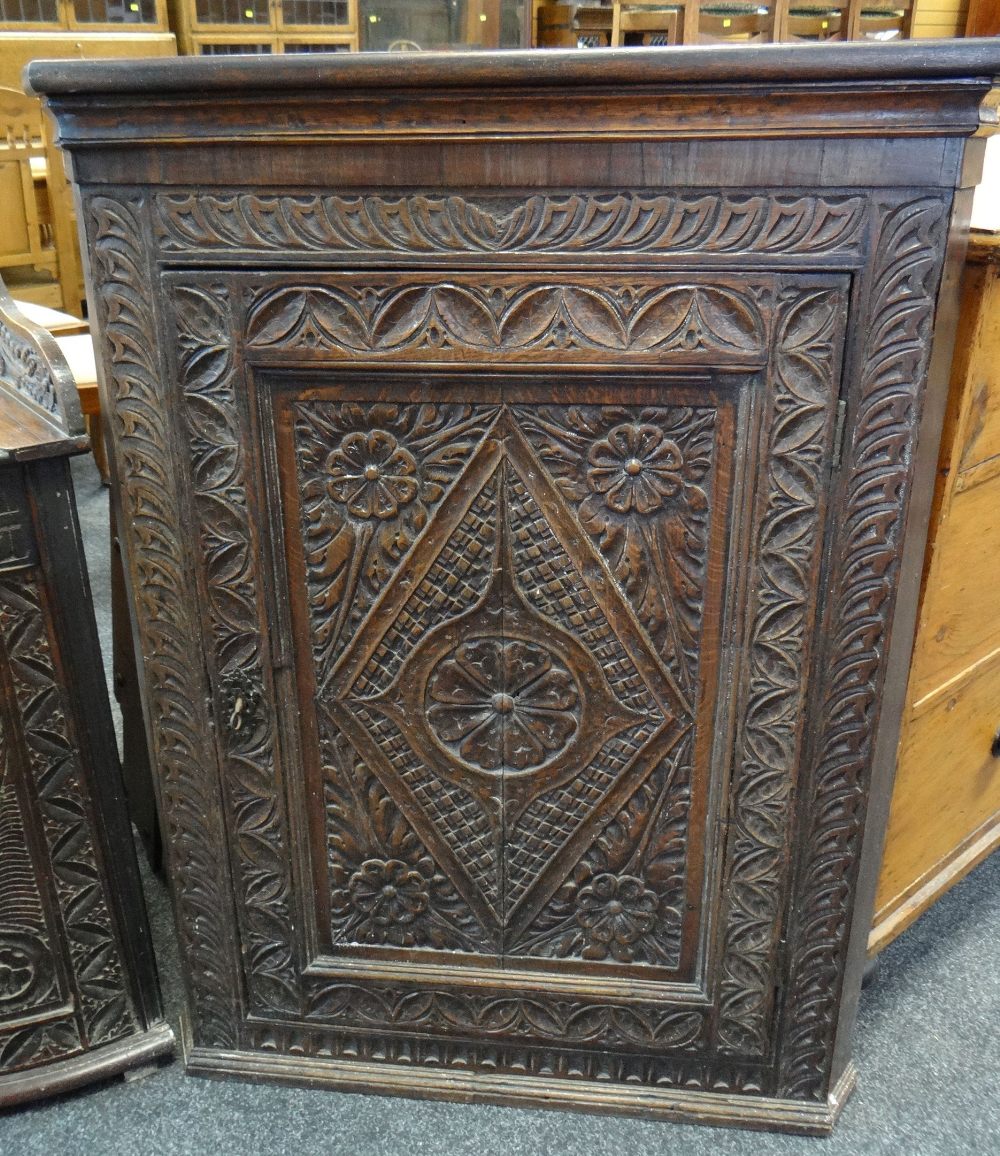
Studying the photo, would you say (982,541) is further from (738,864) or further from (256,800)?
(256,800)

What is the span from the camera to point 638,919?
1294mm

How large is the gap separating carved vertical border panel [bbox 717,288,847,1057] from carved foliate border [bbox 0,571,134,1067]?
756 millimetres

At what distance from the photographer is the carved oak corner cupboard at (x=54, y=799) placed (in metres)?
1.16

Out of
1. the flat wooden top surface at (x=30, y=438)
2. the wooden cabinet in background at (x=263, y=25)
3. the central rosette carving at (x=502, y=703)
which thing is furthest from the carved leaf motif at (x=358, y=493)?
the wooden cabinet in background at (x=263, y=25)

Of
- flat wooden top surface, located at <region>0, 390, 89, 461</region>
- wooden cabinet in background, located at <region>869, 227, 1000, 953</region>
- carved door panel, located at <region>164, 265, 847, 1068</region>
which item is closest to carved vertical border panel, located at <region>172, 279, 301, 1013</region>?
carved door panel, located at <region>164, 265, 847, 1068</region>

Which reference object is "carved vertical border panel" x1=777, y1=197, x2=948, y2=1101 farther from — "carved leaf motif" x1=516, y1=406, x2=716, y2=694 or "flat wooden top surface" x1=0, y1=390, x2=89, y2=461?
"flat wooden top surface" x1=0, y1=390, x2=89, y2=461

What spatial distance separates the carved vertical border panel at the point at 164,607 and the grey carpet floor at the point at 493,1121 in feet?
0.33

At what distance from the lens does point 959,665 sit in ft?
4.78

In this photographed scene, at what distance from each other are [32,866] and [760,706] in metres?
0.86

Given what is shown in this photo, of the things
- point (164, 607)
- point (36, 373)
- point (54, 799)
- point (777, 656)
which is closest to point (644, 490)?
point (777, 656)

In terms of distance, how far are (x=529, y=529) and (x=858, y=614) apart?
1.14 feet

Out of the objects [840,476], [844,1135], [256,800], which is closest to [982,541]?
[840,476]

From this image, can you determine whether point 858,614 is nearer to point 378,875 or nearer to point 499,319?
point 499,319

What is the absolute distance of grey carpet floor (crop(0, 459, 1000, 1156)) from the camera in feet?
4.36
